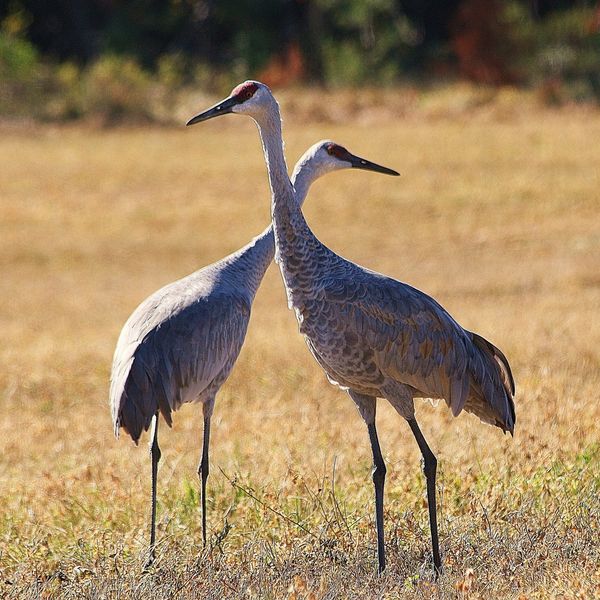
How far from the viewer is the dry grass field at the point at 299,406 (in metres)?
4.28

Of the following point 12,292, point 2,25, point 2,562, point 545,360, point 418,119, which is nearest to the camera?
point 2,562

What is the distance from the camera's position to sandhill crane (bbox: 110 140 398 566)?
4625mm

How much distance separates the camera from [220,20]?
28938 mm

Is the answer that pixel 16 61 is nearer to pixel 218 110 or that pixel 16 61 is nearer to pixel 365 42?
pixel 365 42

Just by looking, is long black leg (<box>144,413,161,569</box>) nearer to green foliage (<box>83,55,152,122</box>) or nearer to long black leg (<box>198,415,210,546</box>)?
long black leg (<box>198,415,210,546</box>)

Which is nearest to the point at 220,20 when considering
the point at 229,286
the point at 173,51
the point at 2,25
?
the point at 173,51

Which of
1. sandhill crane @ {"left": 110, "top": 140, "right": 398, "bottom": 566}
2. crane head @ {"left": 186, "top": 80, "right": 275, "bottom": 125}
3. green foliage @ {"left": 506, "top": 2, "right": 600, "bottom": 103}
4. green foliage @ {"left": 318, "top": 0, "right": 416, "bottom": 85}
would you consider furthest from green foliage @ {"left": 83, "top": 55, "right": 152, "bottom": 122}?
crane head @ {"left": 186, "top": 80, "right": 275, "bottom": 125}

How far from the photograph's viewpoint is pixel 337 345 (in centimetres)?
439

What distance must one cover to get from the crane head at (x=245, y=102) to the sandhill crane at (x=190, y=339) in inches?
31.6

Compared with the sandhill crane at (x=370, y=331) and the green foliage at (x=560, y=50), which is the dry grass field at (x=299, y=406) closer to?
the sandhill crane at (x=370, y=331)

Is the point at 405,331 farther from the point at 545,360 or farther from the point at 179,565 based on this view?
the point at 545,360

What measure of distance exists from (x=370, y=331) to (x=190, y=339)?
86 cm

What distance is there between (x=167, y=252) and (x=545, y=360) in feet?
22.6

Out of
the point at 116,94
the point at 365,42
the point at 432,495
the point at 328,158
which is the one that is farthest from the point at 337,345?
the point at 365,42
